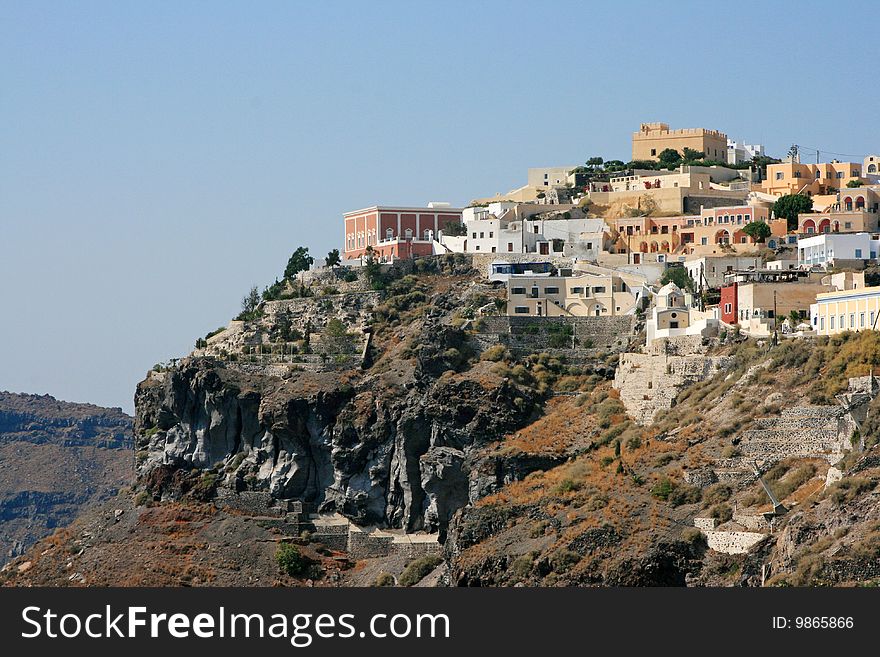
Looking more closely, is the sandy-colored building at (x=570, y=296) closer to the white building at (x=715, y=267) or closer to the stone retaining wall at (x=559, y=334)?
the stone retaining wall at (x=559, y=334)

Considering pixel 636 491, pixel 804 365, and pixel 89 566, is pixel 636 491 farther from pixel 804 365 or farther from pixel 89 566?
pixel 89 566

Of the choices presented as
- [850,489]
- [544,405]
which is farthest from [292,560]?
[850,489]

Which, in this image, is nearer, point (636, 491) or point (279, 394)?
point (636, 491)

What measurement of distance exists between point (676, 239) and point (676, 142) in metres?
19.4

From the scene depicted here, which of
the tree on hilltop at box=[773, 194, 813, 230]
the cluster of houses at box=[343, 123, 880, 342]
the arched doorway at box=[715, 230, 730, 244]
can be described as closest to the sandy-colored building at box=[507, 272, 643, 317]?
the cluster of houses at box=[343, 123, 880, 342]

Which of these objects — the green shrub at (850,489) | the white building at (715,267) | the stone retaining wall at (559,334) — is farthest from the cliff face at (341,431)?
the green shrub at (850,489)

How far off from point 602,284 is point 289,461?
671 inches

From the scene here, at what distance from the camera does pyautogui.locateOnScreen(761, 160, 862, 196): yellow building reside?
128250 millimetres

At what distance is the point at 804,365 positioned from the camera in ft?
299

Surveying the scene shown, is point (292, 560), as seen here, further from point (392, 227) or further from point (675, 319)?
point (392, 227)

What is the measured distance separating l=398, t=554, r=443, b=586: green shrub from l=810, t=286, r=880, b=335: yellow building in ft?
61.3

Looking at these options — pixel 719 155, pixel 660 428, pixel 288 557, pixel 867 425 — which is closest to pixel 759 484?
pixel 867 425

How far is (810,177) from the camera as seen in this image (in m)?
129

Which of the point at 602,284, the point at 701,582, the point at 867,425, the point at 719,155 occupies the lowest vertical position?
the point at 701,582
